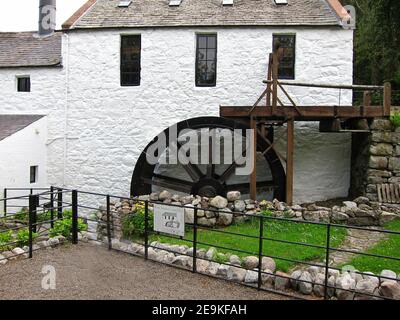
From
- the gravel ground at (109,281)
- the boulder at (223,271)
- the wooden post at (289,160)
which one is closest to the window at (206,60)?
the wooden post at (289,160)

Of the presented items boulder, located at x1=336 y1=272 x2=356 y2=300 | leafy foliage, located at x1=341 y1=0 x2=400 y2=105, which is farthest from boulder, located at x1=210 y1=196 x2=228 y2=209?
leafy foliage, located at x1=341 y1=0 x2=400 y2=105

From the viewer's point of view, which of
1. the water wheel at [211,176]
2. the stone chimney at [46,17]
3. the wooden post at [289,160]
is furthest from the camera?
the stone chimney at [46,17]

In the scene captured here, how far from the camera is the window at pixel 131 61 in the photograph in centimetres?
1059

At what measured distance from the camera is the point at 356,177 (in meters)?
9.62

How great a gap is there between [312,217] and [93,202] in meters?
5.91

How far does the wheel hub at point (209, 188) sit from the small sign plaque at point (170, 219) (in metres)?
3.86

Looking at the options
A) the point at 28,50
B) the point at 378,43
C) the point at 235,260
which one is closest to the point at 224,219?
the point at 235,260

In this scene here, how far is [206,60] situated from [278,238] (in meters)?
5.42

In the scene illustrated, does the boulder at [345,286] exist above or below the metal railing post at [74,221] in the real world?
below

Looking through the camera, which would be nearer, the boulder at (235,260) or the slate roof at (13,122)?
the boulder at (235,260)

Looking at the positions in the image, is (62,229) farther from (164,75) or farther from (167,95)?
(164,75)

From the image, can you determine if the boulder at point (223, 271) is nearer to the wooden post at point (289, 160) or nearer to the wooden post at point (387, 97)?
the wooden post at point (289, 160)

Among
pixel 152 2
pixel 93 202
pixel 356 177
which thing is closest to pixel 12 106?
pixel 93 202

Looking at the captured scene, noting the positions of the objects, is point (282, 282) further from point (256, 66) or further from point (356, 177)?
point (256, 66)
